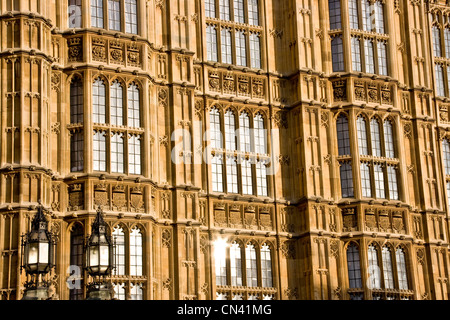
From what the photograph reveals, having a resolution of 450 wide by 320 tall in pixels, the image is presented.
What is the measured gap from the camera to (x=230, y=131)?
40.4m

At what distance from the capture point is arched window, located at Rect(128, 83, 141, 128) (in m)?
37.1

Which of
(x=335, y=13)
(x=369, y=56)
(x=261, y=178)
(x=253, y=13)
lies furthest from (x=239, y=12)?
(x=261, y=178)

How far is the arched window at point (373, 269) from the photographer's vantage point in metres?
40.3

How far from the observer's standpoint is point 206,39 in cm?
4078

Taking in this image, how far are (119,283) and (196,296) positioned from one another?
10.3 ft

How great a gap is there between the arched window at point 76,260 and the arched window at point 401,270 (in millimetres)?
13222

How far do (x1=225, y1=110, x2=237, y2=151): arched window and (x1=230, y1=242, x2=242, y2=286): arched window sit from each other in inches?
153

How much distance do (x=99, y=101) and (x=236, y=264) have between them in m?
8.18

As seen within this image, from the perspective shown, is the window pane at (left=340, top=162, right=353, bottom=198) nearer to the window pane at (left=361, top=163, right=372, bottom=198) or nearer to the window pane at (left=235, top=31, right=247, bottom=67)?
the window pane at (left=361, top=163, right=372, bottom=198)

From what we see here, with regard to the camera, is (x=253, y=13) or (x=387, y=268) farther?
(x=253, y=13)

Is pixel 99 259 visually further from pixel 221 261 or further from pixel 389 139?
pixel 389 139

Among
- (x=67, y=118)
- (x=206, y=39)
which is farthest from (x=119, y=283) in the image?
(x=206, y=39)

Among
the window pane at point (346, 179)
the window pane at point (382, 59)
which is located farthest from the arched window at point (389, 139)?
the window pane at point (382, 59)

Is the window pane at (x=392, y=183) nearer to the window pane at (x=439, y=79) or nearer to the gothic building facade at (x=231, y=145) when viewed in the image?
the gothic building facade at (x=231, y=145)
